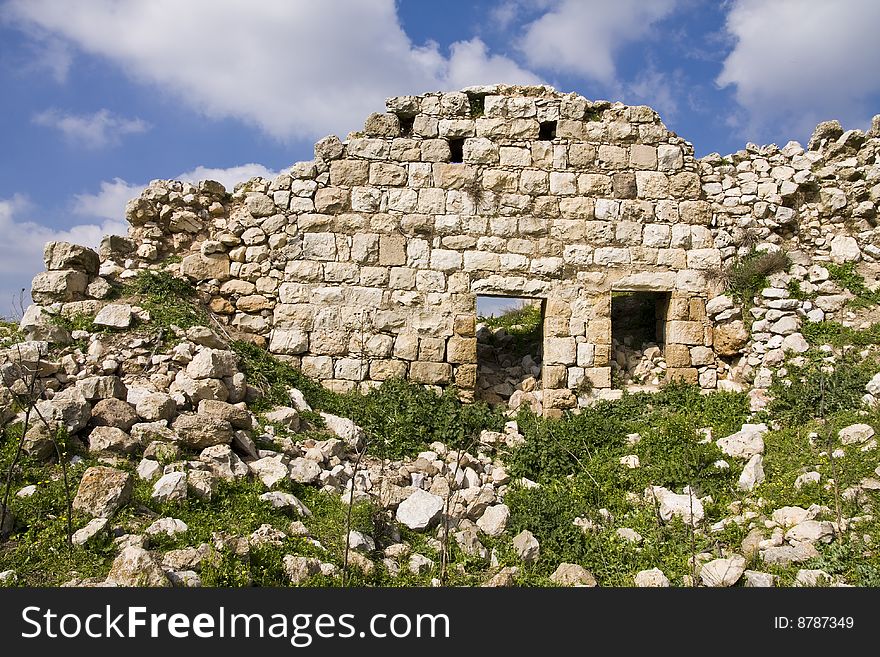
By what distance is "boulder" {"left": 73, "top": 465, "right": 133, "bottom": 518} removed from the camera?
4.12 meters

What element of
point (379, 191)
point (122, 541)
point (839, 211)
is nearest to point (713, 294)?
point (839, 211)

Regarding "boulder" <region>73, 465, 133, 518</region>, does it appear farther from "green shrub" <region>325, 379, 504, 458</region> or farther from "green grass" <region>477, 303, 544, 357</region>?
"green grass" <region>477, 303, 544, 357</region>

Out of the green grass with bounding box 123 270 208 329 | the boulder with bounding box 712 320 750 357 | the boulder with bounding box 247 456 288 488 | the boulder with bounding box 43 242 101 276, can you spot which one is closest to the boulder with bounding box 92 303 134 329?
the green grass with bounding box 123 270 208 329

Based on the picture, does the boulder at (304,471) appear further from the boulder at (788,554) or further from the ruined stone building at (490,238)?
the boulder at (788,554)

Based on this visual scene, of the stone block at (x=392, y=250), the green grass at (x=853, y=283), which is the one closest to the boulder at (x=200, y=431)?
the stone block at (x=392, y=250)

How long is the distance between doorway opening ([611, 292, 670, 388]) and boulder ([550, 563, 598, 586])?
382 centimetres

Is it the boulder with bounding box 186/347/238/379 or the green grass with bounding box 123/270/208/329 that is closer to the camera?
the boulder with bounding box 186/347/238/379

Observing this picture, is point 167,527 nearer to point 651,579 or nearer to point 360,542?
point 360,542

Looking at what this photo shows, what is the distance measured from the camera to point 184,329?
22.3ft

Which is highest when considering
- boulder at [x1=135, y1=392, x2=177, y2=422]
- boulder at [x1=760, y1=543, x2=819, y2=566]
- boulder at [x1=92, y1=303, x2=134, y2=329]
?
boulder at [x1=92, y1=303, x2=134, y2=329]

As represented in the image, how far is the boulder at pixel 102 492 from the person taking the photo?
4125 millimetres

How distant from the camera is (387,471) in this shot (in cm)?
591

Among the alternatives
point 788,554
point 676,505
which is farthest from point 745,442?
point 788,554

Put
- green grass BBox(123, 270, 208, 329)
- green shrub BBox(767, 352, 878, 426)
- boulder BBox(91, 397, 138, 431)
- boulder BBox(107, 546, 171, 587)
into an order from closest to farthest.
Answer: boulder BBox(107, 546, 171, 587) → boulder BBox(91, 397, 138, 431) → green shrub BBox(767, 352, 878, 426) → green grass BBox(123, 270, 208, 329)
